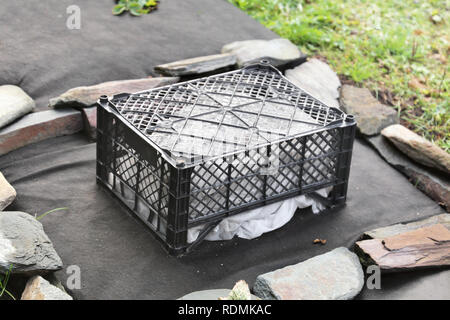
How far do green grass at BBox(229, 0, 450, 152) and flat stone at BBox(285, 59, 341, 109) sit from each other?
0.24 meters

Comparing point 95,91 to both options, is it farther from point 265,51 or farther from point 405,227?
point 405,227

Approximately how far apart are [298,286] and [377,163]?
173cm

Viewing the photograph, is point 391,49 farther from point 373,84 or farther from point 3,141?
point 3,141

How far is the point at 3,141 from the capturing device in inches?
192

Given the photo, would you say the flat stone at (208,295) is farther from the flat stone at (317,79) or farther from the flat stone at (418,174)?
the flat stone at (317,79)

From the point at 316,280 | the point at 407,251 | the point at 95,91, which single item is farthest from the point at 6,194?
the point at 407,251

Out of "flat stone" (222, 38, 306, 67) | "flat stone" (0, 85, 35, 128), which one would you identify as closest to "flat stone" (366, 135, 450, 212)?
"flat stone" (222, 38, 306, 67)

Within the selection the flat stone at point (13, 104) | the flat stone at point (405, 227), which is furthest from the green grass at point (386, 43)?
the flat stone at point (13, 104)

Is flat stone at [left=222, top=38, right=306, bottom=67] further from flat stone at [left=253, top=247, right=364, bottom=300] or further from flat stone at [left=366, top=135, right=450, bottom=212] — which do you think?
flat stone at [left=253, top=247, right=364, bottom=300]

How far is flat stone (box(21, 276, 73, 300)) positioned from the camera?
355cm

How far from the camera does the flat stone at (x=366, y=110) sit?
18.1ft

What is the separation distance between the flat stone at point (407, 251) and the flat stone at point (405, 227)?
0.12 meters

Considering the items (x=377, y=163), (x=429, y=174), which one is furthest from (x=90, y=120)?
(x=429, y=174)

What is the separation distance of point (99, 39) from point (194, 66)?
0.96 metres
